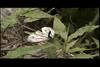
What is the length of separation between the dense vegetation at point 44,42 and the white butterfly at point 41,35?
0.01m

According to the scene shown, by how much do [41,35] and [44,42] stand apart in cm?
4

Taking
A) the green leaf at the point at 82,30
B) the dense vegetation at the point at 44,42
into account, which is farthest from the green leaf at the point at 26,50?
the green leaf at the point at 82,30

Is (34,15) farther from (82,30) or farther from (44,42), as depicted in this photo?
(82,30)

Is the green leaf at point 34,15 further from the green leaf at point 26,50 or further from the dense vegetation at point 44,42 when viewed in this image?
the green leaf at point 26,50

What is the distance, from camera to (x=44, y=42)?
1.18 m

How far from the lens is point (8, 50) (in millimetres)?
1189

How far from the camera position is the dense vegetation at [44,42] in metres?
1.17

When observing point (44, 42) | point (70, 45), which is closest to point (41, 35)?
point (44, 42)
